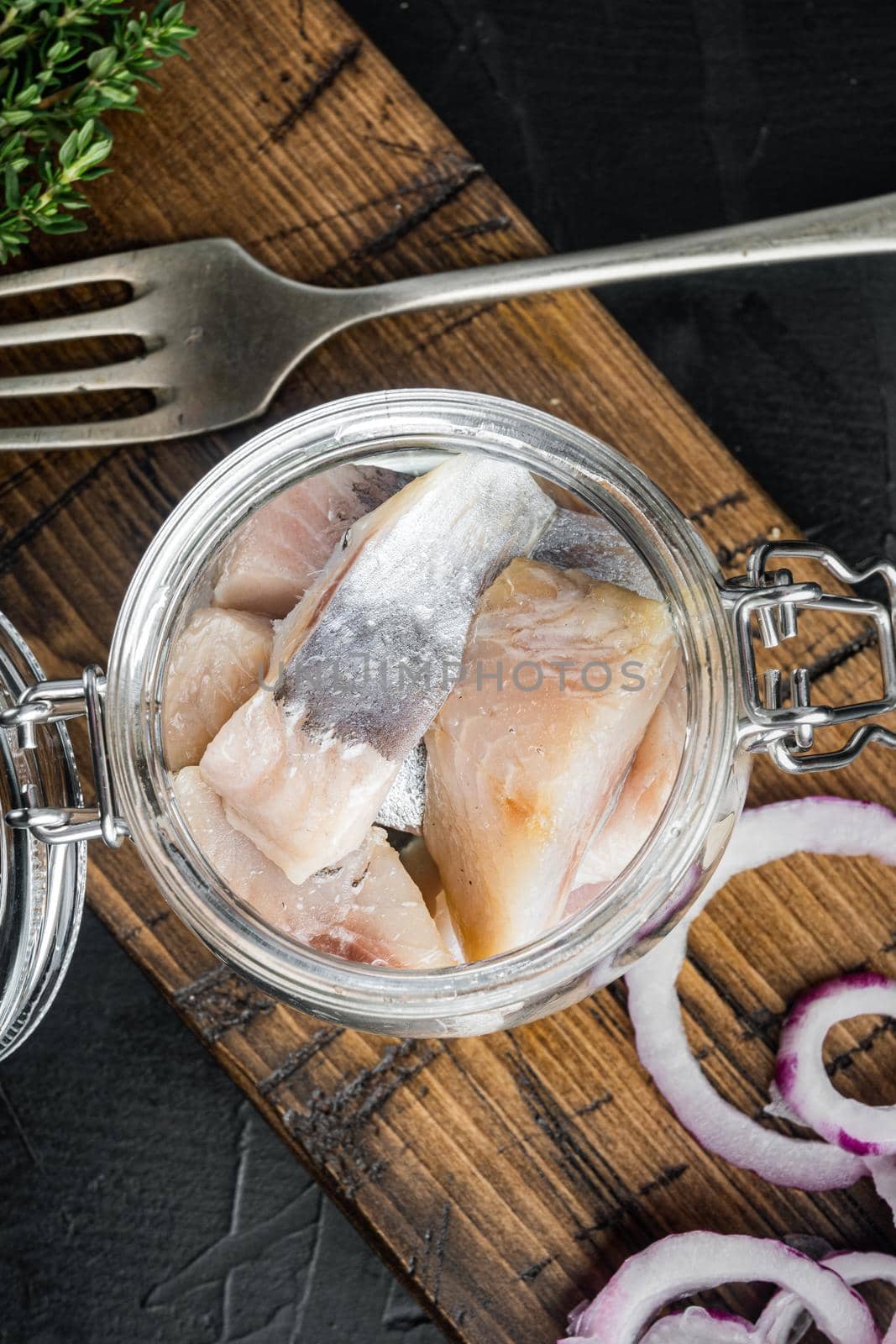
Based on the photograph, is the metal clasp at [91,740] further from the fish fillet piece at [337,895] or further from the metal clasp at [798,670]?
the metal clasp at [798,670]

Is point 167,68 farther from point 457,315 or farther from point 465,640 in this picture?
point 465,640

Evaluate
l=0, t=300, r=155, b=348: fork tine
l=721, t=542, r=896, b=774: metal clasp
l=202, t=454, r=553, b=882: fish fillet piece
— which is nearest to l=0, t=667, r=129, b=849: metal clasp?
l=202, t=454, r=553, b=882: fish fillet piece

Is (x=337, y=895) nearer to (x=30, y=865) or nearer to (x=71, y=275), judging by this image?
(x=30, y=865)

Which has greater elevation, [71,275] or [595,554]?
[71,275]

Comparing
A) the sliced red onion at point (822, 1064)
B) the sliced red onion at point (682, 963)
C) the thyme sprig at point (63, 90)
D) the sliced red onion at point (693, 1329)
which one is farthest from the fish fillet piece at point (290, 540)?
the sliced red onion at point (693, 1329)

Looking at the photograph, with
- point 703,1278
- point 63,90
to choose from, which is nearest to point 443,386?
point 63,90

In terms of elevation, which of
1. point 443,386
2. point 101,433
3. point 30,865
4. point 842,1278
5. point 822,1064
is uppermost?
point 101,433

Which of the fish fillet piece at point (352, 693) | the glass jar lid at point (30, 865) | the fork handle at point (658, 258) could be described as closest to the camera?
the fish fillet piece at point (352, 693)
